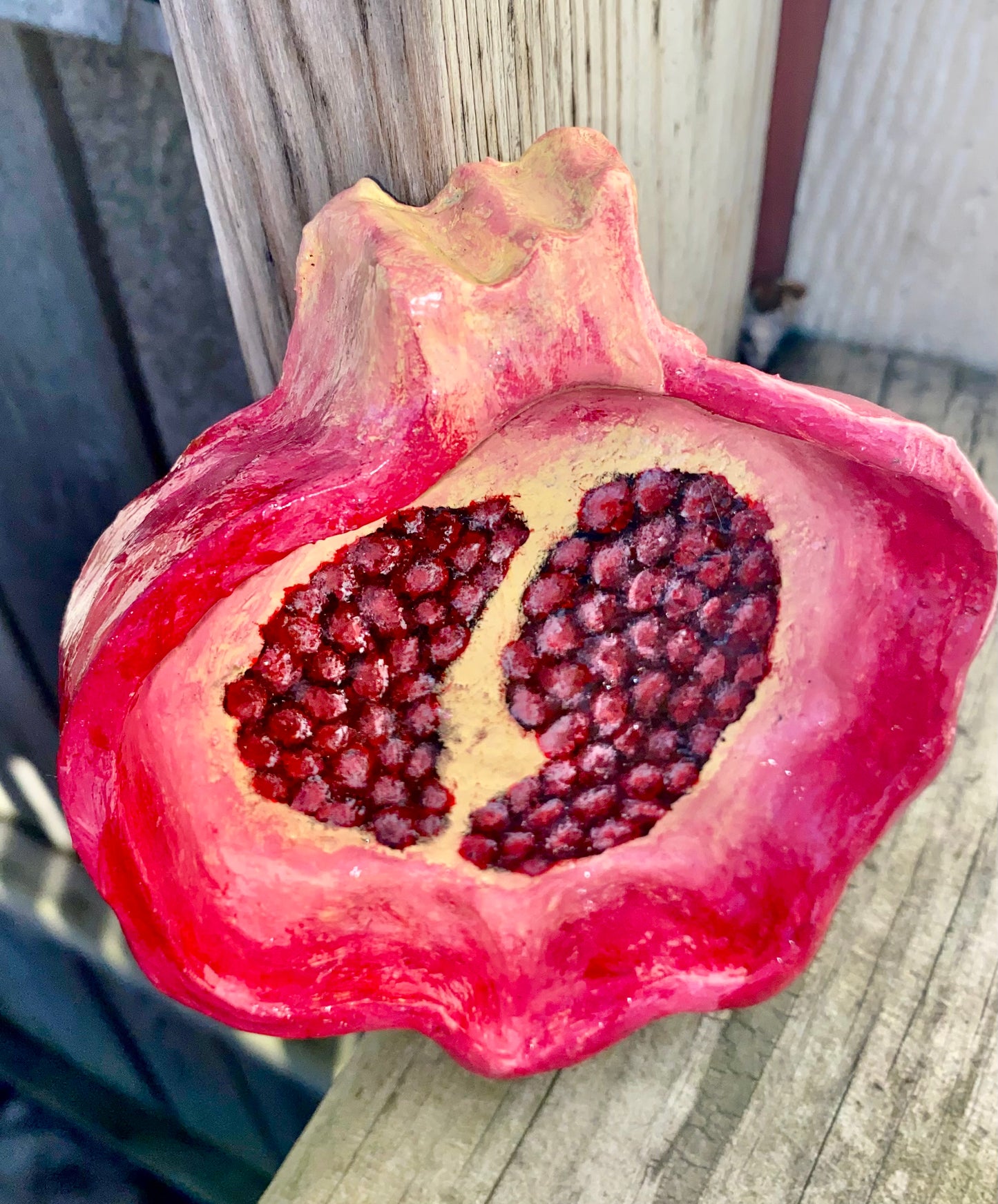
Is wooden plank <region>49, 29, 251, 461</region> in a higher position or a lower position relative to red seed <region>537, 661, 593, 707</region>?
higher

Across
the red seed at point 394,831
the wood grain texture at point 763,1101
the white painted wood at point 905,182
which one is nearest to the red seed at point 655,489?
the red seed at point 394,831

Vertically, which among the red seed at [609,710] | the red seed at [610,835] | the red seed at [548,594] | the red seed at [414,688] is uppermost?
the red seed at [548,594]

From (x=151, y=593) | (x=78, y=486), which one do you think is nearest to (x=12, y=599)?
(x=78, y=486)

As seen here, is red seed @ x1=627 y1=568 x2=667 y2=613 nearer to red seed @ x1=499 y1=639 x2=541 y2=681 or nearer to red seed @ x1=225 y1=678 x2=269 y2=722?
red seed @ x1=499 y1=639 x2=541 y2=681

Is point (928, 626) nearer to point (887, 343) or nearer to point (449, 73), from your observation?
point (449, 73)

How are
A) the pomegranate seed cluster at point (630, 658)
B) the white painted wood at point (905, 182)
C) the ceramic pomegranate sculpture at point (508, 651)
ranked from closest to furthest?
the ceramic pomegranate sculpture at point (508, 651) → the pomegranate seed cluster at point (630, 658) → the white painted wood at point (905, 182)

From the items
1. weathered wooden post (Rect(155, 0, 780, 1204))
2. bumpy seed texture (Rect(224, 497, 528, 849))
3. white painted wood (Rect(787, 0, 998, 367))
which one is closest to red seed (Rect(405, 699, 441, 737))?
bumpy seed texture (Rect(224, 497, 528, 849))

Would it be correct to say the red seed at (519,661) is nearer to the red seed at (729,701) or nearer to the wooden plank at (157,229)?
the red seed at (729,701)
